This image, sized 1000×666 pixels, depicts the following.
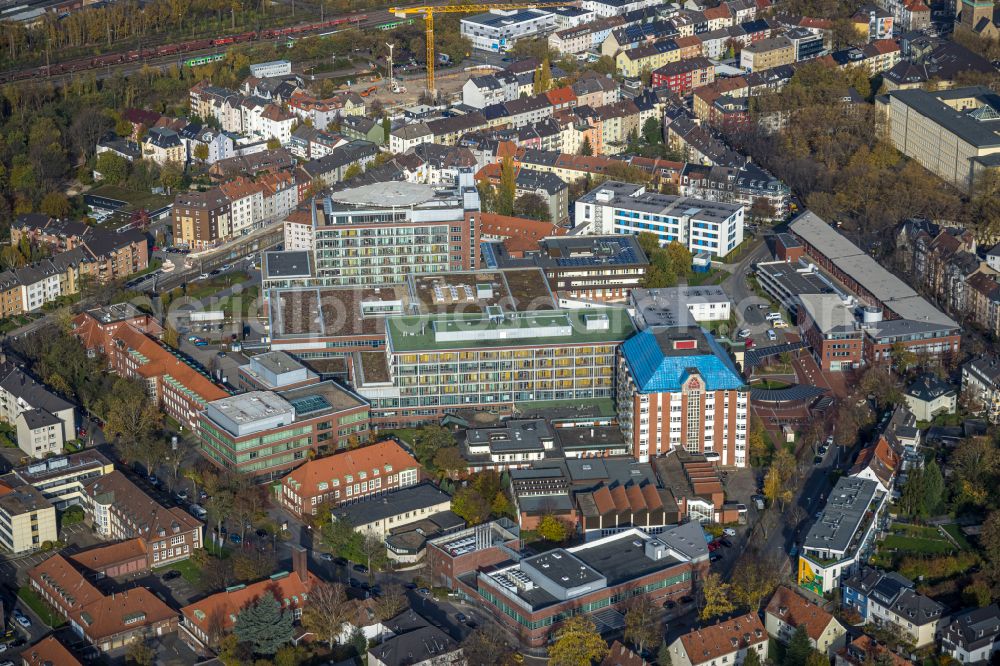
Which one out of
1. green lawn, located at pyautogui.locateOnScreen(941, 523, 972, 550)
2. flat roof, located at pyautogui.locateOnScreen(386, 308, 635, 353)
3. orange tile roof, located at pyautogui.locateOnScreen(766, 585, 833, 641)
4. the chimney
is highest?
flat roof, located at pyautogui.locateOnScreen(386, 308, 635, 353)

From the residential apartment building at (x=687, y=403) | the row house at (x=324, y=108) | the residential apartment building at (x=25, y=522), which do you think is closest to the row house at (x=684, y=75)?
the row house at (x=324, y=108)

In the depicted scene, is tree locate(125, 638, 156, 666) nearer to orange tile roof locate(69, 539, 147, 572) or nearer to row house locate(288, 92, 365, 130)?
orange tile roof locate(69, 539, 147, 572)

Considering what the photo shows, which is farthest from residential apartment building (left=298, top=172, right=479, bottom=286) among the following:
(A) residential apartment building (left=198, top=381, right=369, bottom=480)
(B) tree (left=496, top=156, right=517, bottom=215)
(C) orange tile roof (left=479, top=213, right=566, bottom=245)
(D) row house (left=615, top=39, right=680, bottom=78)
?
(D) row house (left=615, top=39, right=680, bottom=78)

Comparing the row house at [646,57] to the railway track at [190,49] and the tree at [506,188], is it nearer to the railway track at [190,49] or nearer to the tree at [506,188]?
the railway track at [190,49]

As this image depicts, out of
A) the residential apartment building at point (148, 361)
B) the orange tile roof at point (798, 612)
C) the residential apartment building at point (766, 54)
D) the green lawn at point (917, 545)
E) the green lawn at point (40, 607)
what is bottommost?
the green lawn at point (40, 607)

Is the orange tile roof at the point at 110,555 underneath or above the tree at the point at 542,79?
underneath

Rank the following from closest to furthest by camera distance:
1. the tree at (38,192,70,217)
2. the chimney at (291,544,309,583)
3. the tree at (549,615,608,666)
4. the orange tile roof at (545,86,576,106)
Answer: the tree at (549,615,608,666) < the chimney at (291,544,309,583) < the tree at (38,192,70,217) < the orange tile roof at (545,86,576,106)

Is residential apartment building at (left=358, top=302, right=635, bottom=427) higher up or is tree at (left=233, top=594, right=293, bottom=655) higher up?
residential apartment building at (left=358, top=302, right=635, bottom=427)
